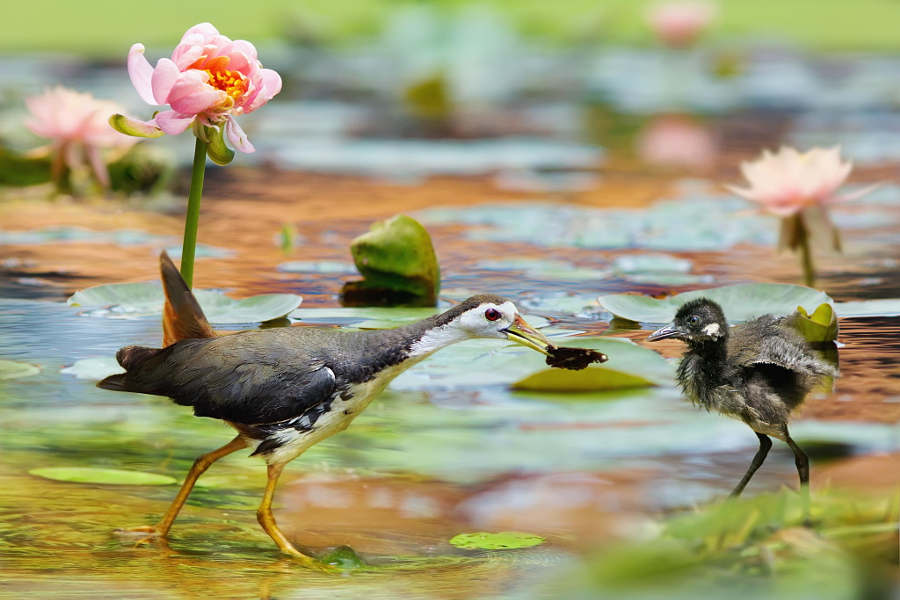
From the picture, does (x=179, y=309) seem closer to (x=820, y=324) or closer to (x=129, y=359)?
(x=129, y=359)

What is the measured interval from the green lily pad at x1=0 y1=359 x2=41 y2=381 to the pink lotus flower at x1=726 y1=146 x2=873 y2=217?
1.76 m

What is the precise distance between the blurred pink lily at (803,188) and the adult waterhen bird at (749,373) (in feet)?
3.60

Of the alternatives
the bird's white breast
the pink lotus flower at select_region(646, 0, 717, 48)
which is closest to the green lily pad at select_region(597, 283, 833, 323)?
the bird's white breast

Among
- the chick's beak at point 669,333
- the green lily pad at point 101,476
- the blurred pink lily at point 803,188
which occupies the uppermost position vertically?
the blurred pink lily at point 803,188

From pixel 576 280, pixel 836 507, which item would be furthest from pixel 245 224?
pixel 836 507

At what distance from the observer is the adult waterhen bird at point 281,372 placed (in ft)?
5.61

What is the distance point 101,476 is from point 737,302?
4.93ft

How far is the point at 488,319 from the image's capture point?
1.79 meters

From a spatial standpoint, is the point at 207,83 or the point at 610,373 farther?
the point at 610,373

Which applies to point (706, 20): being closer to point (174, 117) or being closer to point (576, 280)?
point (576, 280)

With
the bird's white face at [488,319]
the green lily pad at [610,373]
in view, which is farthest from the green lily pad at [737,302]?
the bird's white face at [488,319]

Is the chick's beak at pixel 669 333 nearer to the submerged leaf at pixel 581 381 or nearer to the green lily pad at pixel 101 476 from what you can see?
the submerged leaf at pixel 581 381

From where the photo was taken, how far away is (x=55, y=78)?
312 inches

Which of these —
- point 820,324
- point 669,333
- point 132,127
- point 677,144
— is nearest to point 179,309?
point 132,127
